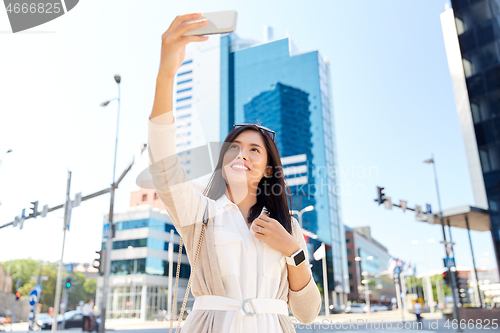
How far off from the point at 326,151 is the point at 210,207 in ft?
233

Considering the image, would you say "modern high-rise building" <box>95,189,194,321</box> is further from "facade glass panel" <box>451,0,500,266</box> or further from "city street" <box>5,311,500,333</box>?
"facade glass panel" <box>451,0,500,266</box>

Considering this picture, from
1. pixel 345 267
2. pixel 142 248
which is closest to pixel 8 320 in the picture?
pixel 142 248

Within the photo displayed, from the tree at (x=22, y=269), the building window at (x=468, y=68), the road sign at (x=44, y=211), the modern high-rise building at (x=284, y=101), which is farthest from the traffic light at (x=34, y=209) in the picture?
the tree at (x=22, y=269)

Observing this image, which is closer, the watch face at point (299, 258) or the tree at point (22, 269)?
the watch face at point (299, 258)

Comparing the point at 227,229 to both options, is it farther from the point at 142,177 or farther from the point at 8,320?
the point at 8,320

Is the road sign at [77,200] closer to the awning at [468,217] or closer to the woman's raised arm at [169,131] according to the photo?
the woman's raised arm at [169,131]

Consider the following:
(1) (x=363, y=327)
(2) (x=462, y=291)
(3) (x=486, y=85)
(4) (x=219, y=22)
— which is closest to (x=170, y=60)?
(4) (x=219, y=22)

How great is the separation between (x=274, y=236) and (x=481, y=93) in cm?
2554

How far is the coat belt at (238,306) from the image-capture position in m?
1.40

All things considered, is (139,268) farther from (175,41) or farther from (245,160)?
(175,41)

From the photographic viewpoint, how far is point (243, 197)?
188 cm

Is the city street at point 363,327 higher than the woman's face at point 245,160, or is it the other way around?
the woman's face at point 245,160

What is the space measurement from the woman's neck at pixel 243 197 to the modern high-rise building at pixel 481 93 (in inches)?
932

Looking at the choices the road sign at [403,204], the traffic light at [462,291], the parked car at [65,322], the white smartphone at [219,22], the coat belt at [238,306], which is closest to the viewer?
the white smartphone at [219,22]
